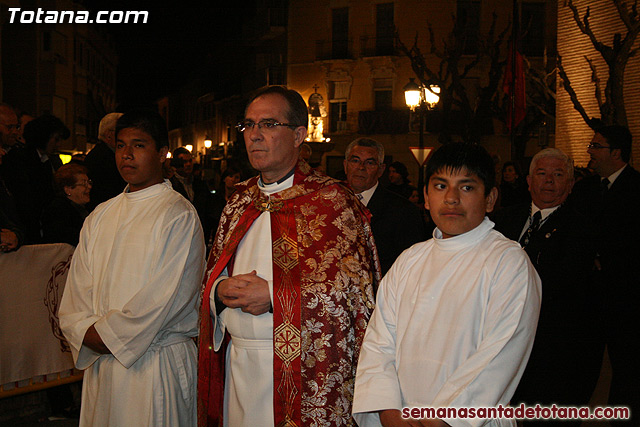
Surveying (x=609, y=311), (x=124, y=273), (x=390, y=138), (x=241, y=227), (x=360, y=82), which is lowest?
(x=609, y=311)

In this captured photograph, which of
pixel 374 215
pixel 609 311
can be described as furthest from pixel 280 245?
pixel 609 311

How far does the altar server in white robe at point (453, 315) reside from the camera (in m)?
2.60

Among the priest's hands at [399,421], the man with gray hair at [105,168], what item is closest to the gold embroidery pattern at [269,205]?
the priest's hands at [399,421]

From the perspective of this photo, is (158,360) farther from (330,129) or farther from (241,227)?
(330,129)

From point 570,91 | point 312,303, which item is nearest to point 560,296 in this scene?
point 312,303

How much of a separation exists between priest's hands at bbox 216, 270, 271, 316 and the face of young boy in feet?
3.18

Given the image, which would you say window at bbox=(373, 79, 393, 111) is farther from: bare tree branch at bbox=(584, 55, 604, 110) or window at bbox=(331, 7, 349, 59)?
bare tree branch at bbox=(584, 55, 604, 110)

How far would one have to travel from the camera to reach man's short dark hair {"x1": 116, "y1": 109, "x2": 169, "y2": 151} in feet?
12.8

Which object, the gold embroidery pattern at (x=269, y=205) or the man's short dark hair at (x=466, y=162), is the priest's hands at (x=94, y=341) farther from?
the man's short dark hair at (x=466, y=162)

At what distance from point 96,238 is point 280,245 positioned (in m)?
1.25

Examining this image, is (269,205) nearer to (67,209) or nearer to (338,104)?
(67,209)

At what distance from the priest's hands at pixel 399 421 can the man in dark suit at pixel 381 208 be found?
2.39 meters

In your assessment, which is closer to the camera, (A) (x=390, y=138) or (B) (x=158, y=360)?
(B) (x=158, y=360)

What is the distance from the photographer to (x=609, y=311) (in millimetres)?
5418
